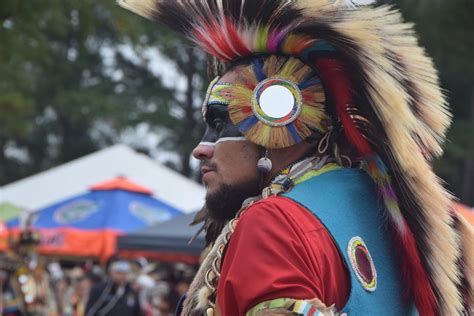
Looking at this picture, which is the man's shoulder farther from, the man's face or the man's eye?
the man's eye

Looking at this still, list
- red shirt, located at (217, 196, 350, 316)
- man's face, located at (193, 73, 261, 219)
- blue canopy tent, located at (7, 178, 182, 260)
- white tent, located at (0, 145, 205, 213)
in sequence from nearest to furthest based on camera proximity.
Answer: red shirt, located at (217, 196, 350, 316)
man's face, located at (193, 73, 261, 219)
blue canopy tent, located at (7, 178, 182, 260)
white tent, located at (0, 145, 205, 213)

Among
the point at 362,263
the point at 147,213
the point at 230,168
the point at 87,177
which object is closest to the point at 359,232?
the point at 362,263

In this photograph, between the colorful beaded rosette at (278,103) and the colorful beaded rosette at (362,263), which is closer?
the colorful beaded rosette at (362,263)

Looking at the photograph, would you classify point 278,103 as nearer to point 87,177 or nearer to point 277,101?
point 277,101

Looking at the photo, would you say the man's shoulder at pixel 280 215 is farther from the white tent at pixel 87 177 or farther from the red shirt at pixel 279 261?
the white tent at pixel 87 177

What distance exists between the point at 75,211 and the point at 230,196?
35.5 feet

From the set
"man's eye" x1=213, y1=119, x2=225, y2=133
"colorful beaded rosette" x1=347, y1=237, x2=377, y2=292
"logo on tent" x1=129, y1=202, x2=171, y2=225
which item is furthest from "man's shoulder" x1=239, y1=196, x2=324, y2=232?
"logo on tent" x1=129, y1=202, x2=171, y2=225

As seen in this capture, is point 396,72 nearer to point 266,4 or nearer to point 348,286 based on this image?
point 266,4

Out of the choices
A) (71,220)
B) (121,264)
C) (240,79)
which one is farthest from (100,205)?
(240,79)

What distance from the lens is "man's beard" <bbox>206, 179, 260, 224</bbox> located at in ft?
8.09

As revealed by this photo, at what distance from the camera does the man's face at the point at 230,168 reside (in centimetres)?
246

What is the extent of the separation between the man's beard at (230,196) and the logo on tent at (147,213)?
34.0 ft

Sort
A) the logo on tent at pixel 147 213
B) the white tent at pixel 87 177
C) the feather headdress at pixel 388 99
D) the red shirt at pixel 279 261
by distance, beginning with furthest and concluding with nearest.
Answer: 1. the white tent at pixel 87 177
2. the logo on tent at pixel 147 213
3. the feather headdress at pixel 388 99
4. the red shirt at pixel 279 261

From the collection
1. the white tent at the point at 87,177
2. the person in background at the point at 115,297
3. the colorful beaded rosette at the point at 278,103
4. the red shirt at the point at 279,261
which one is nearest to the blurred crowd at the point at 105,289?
the person in background at the point at 115,297
